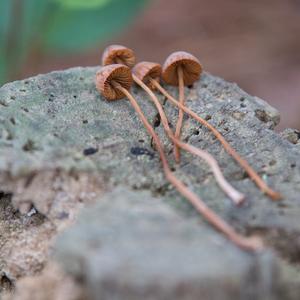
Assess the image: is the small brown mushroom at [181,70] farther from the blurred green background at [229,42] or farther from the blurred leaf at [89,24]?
the blurred green background at [229,42]

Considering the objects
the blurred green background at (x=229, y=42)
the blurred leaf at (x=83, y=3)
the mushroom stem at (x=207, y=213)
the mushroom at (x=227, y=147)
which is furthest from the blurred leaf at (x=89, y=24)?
the mushroom stem at (x=207, y=213)

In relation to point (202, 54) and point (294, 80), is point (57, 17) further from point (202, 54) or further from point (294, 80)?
point (294, 80)

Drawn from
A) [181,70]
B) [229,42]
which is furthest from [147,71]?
[229,42]

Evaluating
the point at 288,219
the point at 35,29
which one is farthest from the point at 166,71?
the point at 35,29

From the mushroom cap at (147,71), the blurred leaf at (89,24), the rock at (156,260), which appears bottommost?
the rock at (156,260)

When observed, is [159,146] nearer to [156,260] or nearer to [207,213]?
[207,213]
